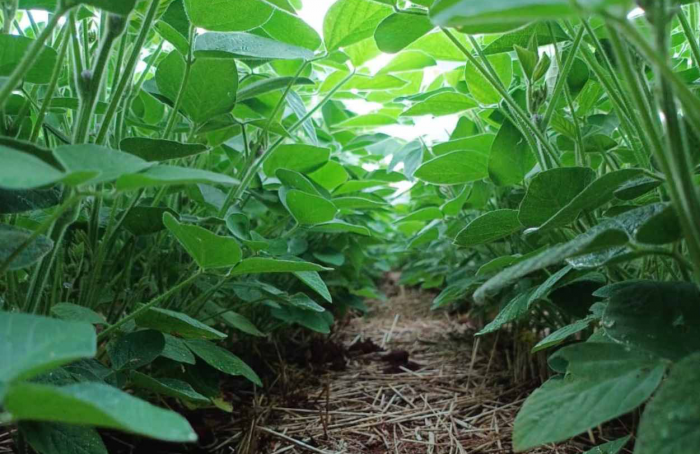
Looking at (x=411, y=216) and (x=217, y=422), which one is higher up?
(x=411, y=216)

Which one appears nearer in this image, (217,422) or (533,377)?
(217,422)

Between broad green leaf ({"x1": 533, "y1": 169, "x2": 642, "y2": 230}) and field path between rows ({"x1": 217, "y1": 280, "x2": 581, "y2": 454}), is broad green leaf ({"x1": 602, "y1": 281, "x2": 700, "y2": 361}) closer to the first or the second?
broad green leaf ({"x1": 533, "y1": 169, "x2": 642, "y2": 230})

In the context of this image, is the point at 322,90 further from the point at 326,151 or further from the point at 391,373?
the point at 391,373

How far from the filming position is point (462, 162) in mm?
920

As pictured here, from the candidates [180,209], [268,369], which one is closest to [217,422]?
[268,369]

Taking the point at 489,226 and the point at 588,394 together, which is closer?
the point at 588,394

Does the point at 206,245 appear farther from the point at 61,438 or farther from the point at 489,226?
the point at 489,226

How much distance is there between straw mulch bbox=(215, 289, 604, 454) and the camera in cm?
90

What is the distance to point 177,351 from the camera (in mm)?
726

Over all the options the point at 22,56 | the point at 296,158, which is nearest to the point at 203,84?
the point at 22,56

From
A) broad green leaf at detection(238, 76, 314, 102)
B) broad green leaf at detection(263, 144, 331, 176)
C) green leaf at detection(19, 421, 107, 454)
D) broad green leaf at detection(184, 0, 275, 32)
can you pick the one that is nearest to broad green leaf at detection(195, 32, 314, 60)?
broad green leaf at detection(184, 0, 275, 32)

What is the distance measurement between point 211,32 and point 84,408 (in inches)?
22.6

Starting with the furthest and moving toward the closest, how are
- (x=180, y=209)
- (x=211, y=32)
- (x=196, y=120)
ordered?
(x=180, y=209)
(x=196, y=120)
(x=211, y=32)

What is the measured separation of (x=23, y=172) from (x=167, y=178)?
88 millimetres
